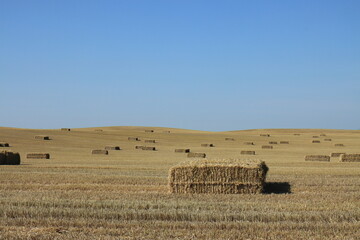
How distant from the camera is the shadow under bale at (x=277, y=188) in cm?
1641

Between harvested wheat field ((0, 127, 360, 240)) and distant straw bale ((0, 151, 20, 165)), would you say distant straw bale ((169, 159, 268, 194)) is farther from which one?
distant straw bale ((0, 151, 20, 165))

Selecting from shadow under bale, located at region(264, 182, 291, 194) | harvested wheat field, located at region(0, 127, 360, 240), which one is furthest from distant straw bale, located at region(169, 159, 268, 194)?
shadow under bale, located at region(264, 182, 291, 194)

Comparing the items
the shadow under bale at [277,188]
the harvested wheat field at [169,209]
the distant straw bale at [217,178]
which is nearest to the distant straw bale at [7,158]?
the harvested wheat field at [169,209]

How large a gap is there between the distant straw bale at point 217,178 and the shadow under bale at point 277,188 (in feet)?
2.67

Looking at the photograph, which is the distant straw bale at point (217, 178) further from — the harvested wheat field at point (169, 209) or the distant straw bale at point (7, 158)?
the distant straw bale at point (7, 158)

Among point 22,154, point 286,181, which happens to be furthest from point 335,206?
point 22,154

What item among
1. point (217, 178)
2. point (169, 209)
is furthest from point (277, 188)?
point (169, 209)

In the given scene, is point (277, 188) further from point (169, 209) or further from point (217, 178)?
point (169, 209)

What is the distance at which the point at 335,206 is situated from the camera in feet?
40.9

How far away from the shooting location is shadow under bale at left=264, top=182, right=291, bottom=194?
53.8ft

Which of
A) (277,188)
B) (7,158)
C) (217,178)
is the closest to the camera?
(217,178)

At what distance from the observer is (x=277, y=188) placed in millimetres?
16984

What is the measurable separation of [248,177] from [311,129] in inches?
3727

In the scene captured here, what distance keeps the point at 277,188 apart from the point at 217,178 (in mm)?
2397
